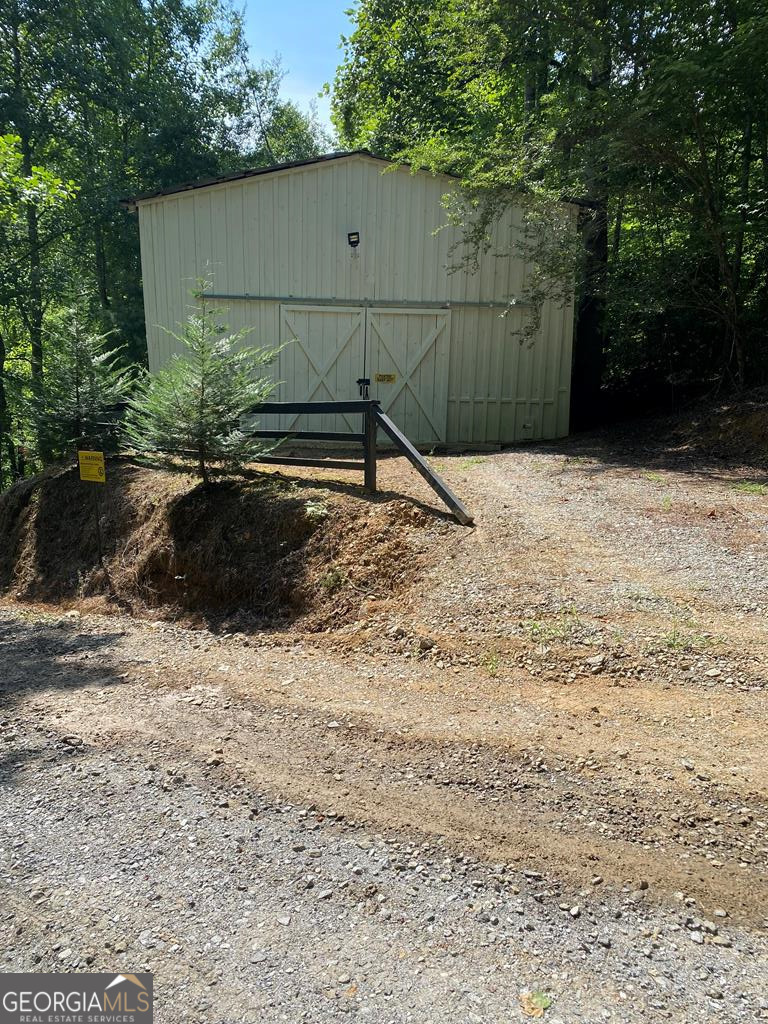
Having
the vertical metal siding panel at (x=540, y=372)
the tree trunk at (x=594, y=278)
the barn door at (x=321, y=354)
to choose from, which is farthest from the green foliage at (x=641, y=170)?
the barn door at (x=321, y=354)

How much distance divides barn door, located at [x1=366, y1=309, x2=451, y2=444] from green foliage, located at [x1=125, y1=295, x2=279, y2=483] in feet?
14.2

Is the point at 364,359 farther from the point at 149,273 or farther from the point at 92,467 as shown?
the point at 92,467

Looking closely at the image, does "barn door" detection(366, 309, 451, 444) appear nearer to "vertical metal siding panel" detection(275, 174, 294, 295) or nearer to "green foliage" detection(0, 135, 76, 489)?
"vertical metal siding panel" detection(275, 174, 294, 295)

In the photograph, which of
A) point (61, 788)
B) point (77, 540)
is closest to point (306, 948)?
point (61, 788)

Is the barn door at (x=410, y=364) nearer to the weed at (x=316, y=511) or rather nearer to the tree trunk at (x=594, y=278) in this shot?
the tree trunk at (x=594, y=278)

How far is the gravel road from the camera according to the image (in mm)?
1985

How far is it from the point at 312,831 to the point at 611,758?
5.15 feet

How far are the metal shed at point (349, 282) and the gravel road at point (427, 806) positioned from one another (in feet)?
23.1

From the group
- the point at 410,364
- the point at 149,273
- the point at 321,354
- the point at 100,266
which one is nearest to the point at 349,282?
the point at 321,354

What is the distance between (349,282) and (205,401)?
17.4ft

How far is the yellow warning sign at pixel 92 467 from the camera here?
7.39 metres

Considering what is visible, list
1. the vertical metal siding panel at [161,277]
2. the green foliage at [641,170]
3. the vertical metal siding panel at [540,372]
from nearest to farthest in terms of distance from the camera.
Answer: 1. the green foliage at [641,170]
2. the vertical metal siding panel at [161,277]
3. the vertical metal siding panel at [540,372]

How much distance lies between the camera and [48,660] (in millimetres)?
5035

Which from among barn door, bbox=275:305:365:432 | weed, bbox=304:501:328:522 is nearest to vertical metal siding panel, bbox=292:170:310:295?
barn door, bbox=275:305:365:432
